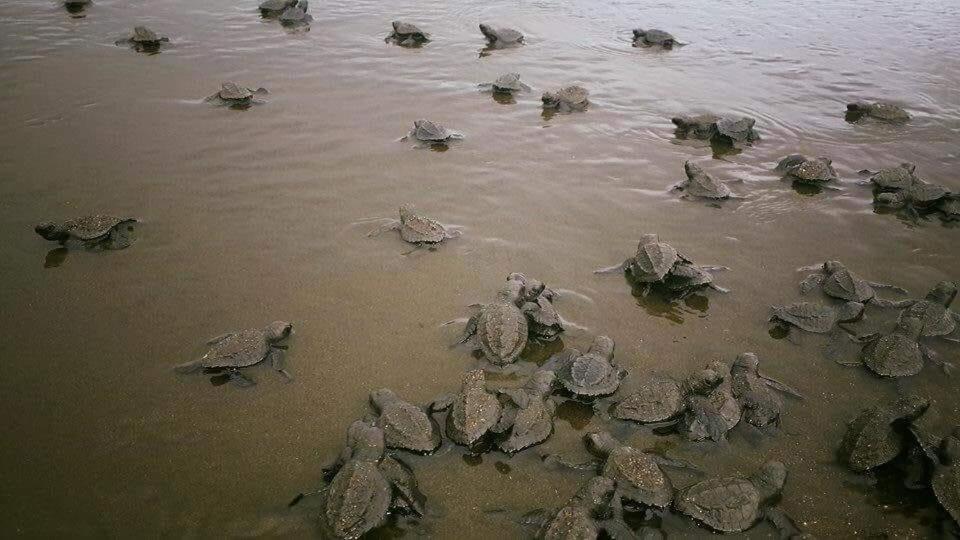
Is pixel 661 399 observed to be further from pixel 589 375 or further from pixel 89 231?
pixel 89 231

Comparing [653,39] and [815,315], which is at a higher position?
[653,39]

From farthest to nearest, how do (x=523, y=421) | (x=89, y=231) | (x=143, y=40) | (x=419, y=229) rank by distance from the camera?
1. (x=143, y=40)
2. (x=419, y=229)
3. (x=89, y=231)
4. (x=523, y=421)

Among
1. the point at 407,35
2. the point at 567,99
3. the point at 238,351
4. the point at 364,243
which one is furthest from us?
the point at 407,35

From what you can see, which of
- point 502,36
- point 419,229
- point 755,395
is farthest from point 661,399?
point 502,36

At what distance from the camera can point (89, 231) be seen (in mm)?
4590

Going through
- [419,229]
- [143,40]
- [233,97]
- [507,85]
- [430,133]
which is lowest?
[419,229]

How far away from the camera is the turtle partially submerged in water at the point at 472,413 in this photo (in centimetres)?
305

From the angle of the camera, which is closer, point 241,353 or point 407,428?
point 407,428

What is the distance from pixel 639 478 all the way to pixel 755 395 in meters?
1.16

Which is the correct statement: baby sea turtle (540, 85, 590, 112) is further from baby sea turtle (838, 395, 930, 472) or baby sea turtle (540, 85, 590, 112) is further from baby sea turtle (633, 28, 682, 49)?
baby sea turtle (838, 395, 930, 472)

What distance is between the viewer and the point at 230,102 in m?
7.25

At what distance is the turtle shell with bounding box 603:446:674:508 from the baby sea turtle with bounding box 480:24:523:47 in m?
9.04

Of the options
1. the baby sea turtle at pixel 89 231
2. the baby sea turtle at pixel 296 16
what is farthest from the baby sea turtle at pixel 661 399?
the baby sea turtle at pixel 296 16

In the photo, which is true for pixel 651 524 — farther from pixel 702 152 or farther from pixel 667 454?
pixel 702 152
